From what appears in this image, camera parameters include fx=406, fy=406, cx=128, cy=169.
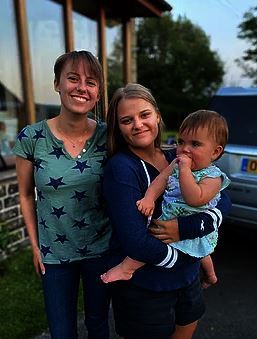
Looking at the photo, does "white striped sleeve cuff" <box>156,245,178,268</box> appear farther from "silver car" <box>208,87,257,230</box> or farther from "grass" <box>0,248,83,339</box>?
"silver car" <box>208,87,257,230</box>

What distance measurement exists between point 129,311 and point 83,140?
0.75 m

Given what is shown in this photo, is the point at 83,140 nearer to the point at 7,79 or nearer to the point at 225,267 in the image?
the point at 225,267

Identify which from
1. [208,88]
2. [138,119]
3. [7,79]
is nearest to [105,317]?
[138,119]

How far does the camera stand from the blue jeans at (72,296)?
73.7 inches

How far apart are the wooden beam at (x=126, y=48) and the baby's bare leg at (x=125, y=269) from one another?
6306 millimetres

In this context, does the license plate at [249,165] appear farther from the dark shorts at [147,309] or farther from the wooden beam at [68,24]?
the wooden beam at [68,24]

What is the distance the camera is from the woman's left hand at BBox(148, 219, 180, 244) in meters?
1.53

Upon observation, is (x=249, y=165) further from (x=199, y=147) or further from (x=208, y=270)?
(x=199, y=147)

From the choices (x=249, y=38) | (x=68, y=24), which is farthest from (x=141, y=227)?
(x=249, y=38)

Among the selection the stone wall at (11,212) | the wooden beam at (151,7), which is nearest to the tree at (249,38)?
the wooden beam at (151,7)

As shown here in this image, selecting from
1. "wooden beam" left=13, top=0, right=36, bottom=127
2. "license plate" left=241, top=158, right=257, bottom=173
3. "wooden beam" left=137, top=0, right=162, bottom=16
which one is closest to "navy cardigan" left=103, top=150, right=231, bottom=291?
"license plate" left=241, top=158, right=257, bottom=173

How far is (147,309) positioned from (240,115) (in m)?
3.29

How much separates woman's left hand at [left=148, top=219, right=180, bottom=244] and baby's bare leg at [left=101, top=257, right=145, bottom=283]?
134mm

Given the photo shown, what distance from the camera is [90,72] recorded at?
67.0 inches
